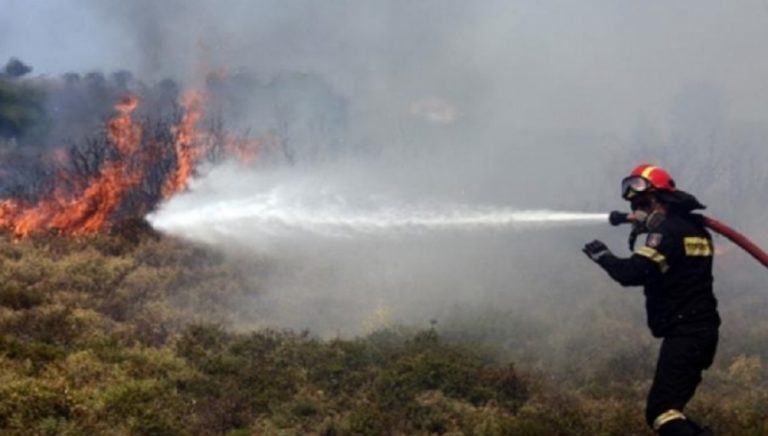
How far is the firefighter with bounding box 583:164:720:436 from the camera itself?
248 inches

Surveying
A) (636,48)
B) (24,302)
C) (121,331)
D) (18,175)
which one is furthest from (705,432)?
(636,48)

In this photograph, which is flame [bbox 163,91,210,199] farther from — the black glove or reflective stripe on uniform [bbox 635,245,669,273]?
reflective stripe on uniform [bbox 635,245,669,273]

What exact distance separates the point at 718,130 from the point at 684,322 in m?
23.4

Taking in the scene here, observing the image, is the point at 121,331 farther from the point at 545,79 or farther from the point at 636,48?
the point at 636,48

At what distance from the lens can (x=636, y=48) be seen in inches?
1197

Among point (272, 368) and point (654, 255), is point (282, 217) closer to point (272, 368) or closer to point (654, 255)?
point (272, 368)

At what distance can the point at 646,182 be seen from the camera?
22.0 ft

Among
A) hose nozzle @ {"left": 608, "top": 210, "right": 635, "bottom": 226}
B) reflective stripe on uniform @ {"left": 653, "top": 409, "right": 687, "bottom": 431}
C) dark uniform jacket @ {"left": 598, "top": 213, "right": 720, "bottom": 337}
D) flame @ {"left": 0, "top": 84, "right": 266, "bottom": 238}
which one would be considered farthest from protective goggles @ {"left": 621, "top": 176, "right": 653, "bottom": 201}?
flame @ {"left": 0, "top": 84, "right": 266, "bottom": 238}

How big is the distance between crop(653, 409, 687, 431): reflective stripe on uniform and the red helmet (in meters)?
1.79


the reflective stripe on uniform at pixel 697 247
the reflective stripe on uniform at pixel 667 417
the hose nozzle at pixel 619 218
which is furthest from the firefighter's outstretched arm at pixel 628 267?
the reflective stripe on uniform at pixel 667 417

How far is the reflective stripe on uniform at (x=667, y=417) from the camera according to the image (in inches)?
241

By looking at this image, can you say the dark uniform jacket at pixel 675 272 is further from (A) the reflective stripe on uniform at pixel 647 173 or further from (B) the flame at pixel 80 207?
(B) the flame at pixel 80 207

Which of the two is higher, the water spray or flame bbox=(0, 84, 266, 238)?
flame bbox=(0, 84, 266, 238)

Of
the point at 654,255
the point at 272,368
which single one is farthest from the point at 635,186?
the point at 272,368
